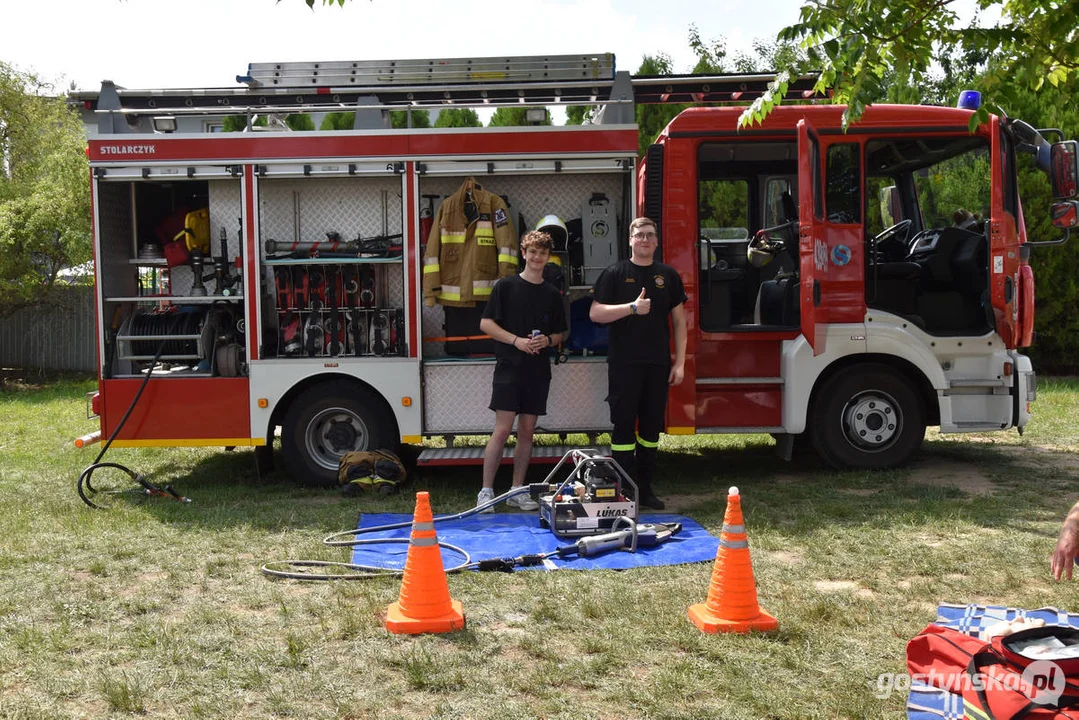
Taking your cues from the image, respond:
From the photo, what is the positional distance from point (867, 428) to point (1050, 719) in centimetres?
535

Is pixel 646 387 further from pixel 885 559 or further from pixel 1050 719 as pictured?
pixel 1050 719

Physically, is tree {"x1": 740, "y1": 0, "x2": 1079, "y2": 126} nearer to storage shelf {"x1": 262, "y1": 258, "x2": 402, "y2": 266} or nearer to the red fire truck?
the red fire truck

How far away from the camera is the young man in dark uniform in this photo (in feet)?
21.8

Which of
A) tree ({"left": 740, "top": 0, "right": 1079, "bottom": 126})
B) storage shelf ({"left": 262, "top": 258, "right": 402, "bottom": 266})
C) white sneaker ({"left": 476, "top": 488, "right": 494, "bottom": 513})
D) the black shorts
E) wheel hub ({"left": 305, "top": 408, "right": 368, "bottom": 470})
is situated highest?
tree ({"left": 740, "top": 0, "right": 1079, "bottom": 126})

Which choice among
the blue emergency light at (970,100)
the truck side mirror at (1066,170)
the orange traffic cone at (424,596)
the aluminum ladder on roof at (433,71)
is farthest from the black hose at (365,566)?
the blue emergency light at (970,100)

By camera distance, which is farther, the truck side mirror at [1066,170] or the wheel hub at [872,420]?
the wheel hub at [872,420]

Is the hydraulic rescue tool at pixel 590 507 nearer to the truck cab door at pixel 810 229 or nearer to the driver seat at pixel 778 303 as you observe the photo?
the truck cab door at pixel 810 229

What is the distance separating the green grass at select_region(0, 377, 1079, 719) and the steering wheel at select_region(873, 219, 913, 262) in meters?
A: 1.78

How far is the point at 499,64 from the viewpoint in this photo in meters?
7.67

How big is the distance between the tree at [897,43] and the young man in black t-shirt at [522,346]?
1.90 metres

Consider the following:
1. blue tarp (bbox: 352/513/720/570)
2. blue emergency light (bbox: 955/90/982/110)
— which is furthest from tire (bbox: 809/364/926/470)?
blue emergency light (bbox: 955/90/982/110)

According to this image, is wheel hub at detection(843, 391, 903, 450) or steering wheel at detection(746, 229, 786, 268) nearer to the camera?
wheel hub at detection(843, 391, 903, 450)

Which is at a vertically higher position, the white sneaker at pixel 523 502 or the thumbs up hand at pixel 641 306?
the thumbs up hand at pixel 641 306

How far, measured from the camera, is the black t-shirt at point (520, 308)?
6820 millimetres
